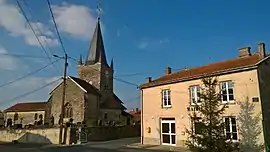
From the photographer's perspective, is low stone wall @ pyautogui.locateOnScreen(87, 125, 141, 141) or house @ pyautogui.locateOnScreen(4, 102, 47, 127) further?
house @ pyautogui.locateOnScreen(4, 102, 47, 127)

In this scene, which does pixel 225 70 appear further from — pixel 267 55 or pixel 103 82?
pixel 103 82

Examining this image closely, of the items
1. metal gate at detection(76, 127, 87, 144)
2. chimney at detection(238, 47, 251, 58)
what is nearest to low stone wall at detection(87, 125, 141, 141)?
metal gate at detection(76, 127, 87, 144)

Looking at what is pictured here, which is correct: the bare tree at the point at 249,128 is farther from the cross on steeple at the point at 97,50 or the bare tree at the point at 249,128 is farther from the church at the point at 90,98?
the cross on steeple at the point at 97,50

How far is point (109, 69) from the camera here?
65.1 meters

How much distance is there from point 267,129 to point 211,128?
25.1 feet

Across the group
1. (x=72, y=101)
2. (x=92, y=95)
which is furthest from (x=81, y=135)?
(x=92, y=95)

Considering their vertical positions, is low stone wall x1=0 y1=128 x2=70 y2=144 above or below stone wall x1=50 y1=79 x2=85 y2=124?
below

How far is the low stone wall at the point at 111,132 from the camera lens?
107 feet

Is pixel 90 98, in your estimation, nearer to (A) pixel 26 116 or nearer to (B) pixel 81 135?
(A) pixel 26 116

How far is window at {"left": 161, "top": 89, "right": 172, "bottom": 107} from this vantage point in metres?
24.0

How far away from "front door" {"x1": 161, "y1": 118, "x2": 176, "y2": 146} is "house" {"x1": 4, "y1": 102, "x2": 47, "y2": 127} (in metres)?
41.2

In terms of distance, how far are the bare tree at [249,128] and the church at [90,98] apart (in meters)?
25.0

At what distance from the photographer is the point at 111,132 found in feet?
119

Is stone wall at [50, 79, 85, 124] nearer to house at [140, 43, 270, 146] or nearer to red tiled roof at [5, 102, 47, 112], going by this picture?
red tiled roof at [5, 102, 47, 112]
